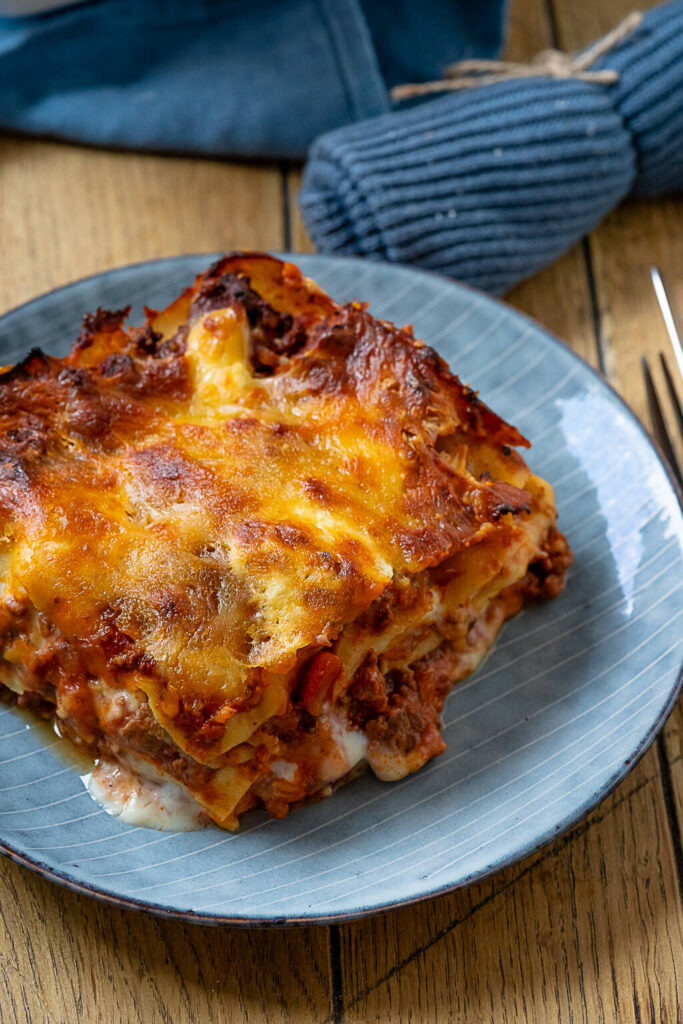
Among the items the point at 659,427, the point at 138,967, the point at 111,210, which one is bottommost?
the point at 138,967

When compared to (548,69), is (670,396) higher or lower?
lower

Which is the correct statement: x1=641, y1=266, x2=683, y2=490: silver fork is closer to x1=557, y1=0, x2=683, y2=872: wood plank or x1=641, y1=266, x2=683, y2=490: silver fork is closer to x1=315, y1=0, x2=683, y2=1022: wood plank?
x1=557, y1=0, x2=683, y2=872: wood plank

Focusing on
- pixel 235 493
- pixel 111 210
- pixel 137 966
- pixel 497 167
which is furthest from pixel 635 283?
pixel 137 966

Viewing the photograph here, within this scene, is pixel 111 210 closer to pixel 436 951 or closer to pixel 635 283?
pixel 635 283

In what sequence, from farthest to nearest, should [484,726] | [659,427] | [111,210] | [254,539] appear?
[111,210], [659,427], [484,726], [254,539]

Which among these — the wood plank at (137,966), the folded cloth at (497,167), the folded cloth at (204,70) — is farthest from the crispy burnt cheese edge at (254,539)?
the folded cloth at (204,70)

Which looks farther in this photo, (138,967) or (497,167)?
(497,167)

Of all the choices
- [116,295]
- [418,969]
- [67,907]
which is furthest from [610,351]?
[67,907]
